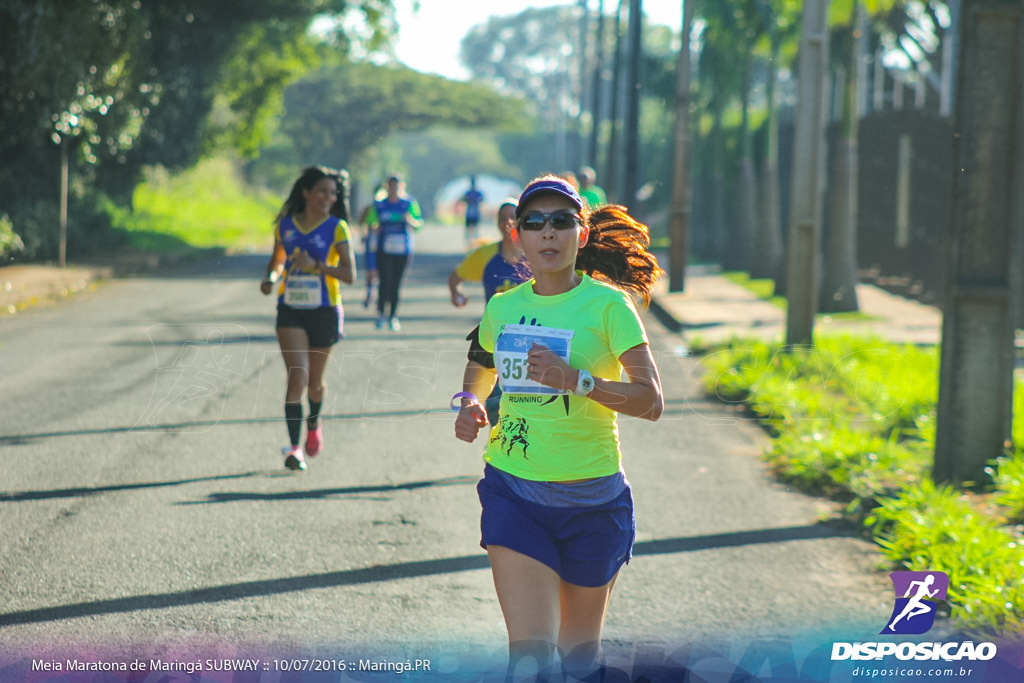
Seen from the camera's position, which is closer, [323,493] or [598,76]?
[323,493]

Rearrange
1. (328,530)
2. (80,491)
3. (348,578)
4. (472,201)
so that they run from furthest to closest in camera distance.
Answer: (472,201), (80,491), (328,530), (348,578)

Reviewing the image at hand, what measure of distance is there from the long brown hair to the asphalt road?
161 cm

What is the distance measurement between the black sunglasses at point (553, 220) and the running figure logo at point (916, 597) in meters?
2.77

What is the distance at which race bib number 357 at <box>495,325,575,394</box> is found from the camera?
3658 mm

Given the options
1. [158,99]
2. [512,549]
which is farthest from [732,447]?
[158,99]

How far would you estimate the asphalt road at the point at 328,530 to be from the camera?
509cm

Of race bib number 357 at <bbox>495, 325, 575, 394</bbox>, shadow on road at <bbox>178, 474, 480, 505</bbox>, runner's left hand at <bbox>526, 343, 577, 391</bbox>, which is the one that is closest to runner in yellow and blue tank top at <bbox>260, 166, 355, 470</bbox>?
shadow on road at <bbox>178, 474, 480, 505</bbox>

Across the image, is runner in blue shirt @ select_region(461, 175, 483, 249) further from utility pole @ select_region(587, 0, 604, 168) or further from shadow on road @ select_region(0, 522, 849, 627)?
utility pole @ select_region(587, 0, 604, 168)

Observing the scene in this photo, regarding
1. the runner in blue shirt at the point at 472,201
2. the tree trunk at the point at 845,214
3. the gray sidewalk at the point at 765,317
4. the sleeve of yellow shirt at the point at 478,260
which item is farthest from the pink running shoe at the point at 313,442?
the tree trunk at the point at 845,214

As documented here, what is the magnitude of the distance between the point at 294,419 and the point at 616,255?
14.3 feet

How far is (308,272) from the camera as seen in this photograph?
761cm

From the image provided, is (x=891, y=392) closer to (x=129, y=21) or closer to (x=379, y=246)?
(x=379, y=246)

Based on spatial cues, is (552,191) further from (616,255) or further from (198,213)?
(198,213)

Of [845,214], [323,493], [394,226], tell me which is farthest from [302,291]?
[845,214]
